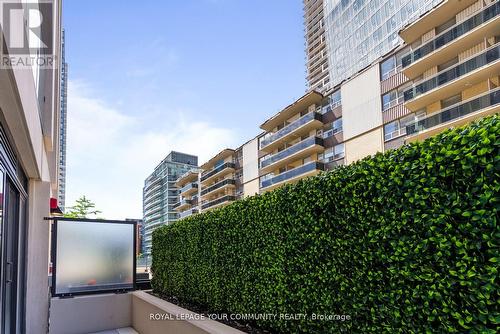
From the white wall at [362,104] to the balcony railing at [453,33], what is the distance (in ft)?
11.0

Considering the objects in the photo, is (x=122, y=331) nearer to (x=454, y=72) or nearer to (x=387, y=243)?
(x=387, y=243)

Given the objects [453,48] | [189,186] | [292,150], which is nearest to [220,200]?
[189,186]

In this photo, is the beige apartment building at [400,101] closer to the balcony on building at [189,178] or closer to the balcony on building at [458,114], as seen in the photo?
the balcony on building at [458,114]

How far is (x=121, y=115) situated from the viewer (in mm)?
16125

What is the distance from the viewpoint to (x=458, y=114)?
59.8 ft

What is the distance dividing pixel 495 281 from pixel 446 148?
0.77 m

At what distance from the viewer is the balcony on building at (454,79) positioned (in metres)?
17.2

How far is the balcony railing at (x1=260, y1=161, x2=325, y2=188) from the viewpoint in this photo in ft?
90.9

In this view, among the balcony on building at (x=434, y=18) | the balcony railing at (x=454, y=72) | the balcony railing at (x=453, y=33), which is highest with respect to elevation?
the balcony on building at (x=434, y=18)

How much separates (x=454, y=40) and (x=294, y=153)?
1429cm

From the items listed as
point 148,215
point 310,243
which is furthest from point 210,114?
point 148,215

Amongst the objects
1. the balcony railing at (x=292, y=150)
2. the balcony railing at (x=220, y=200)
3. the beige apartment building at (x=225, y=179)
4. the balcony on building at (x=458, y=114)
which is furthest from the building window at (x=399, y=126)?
the balcony railing at (x=220, y=200)

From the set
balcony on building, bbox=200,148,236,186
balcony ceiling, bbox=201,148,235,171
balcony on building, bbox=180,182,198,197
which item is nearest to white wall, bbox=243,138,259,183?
balcony on building, bbox=200,148,236,186

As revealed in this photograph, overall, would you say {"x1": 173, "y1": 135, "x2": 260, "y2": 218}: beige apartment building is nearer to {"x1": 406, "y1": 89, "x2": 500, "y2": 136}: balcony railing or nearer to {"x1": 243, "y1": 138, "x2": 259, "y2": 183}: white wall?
{"x1": 243, "y1": 138, "x2": 259, "y2": 183}: white wall
